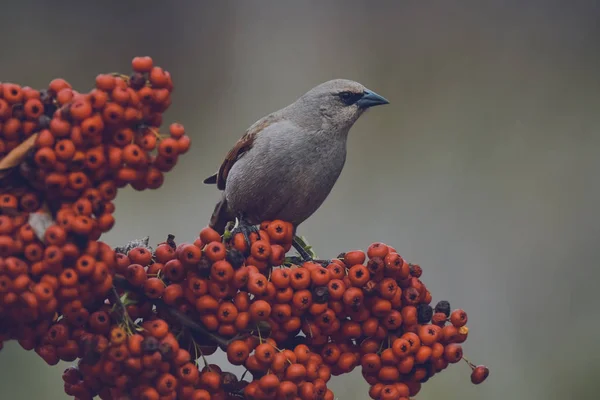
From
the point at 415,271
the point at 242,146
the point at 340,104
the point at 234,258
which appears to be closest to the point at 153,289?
the point at 234,258

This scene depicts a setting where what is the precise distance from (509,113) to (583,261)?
139cm

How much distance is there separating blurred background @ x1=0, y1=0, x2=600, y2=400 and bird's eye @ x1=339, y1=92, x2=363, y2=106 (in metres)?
2.51

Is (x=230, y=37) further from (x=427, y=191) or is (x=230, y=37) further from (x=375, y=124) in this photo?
(x=427, y=191)

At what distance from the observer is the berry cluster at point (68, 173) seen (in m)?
2.36

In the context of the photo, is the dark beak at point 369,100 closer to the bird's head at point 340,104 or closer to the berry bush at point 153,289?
the bird's head at point 340,104

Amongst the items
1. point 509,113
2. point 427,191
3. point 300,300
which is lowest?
point 300,300

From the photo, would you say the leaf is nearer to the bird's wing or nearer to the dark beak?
the bird's wing

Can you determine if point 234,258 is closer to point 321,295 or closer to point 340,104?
point 321,295

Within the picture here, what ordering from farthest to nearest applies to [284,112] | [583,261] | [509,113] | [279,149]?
[509,113], [583,261], [284,112], [279,149]

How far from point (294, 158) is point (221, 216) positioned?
690 millimetres

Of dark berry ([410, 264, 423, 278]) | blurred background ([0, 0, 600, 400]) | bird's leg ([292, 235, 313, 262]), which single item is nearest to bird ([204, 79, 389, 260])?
bird's leg ([292, 235, 313, 262])

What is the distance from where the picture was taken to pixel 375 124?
782 centimetres

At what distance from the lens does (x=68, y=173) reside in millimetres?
2389

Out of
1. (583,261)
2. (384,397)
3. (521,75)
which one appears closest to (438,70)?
(521,75)
